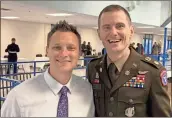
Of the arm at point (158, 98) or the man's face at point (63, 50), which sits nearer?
the man's face at point (63, 50)

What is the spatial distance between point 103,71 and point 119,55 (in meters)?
0.17

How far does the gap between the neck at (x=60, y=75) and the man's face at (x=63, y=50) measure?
0.04 meters

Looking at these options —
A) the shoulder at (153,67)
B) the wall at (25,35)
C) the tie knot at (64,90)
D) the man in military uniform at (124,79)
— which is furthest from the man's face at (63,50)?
the wall at (25,35)

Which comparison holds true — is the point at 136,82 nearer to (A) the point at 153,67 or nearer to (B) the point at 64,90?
(A) the point at 153,67

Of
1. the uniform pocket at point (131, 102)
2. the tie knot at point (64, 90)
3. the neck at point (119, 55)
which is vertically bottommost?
the uniform pocket at point (131, 102)

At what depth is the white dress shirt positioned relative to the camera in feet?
4.95

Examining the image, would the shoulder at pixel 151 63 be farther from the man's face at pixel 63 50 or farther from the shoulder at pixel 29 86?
the shoulder at pixel 29 86

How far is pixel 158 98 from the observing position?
165 cm

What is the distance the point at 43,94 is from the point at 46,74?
0.44 feet

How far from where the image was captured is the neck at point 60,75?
161 cm

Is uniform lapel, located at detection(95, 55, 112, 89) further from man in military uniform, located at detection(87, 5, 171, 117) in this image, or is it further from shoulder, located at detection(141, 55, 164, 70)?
shoulder, located at detection(141, 55, 164, 70)

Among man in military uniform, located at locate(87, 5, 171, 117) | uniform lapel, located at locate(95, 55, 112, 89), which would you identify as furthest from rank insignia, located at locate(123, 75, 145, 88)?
uniform lapel, located at locate(95, 55, 112, 89)

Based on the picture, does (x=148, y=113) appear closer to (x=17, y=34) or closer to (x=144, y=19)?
(x=144, y=19)

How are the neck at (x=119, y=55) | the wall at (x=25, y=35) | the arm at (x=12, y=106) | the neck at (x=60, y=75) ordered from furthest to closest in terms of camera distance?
the wall at (x=25, y=35)
the neck at (x=119, y=55)
the neck at (x=60, y=75)
the arm at (x=12, y=106)
